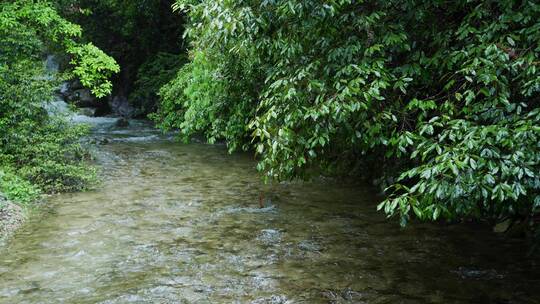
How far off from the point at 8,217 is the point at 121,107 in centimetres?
1750

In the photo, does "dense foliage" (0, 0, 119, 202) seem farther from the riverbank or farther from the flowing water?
the riverbank

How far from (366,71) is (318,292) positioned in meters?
2.42

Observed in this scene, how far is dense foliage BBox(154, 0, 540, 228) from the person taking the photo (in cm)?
416

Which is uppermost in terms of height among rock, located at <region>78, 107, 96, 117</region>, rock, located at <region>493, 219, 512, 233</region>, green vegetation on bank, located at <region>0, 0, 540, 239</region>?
green vegetation on bank, located at <region>0, 0, 540, 239</region>

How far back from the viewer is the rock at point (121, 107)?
2467 centimetres

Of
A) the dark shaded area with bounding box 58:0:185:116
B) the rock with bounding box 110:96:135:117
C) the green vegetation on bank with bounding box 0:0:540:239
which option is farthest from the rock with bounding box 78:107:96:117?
the green vegetation on bank with bounding box 0:0:540:239

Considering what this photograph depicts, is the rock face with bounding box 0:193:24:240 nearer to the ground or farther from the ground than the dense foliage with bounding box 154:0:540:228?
nearer to the ground

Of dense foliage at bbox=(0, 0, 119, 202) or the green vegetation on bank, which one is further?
dense foliage at bbox=(0, 0, 119, 202)

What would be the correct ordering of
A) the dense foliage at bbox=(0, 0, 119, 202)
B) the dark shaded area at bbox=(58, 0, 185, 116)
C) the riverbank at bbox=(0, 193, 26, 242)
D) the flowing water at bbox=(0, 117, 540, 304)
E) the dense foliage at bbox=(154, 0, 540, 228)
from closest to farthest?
1. the dense foliage at bbox=(154, 0, 540, 228)
2. the flowing water at bbox=(0, 117, 540, 304)
3. the riverbank at bbox=(0, 193, 26, 242)
4. the dense foliage at bbox=(0, 0, 119, 202)
5. the dark shaded area at bbox=(58, 0, 185, 116)

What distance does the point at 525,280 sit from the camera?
6113 millimetres

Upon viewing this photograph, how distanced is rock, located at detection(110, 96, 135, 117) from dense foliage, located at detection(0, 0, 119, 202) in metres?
12.3

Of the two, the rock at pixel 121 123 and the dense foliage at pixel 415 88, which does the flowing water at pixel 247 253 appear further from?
the rock at pixel 121 123

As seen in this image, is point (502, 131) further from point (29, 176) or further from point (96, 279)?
point (29, 176)

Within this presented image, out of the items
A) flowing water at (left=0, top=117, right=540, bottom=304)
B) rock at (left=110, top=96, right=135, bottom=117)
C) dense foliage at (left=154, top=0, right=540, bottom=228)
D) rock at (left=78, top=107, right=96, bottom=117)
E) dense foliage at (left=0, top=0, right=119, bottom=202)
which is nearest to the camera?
dense foliage at (left=154, top=0, right=540, bottom=228)
